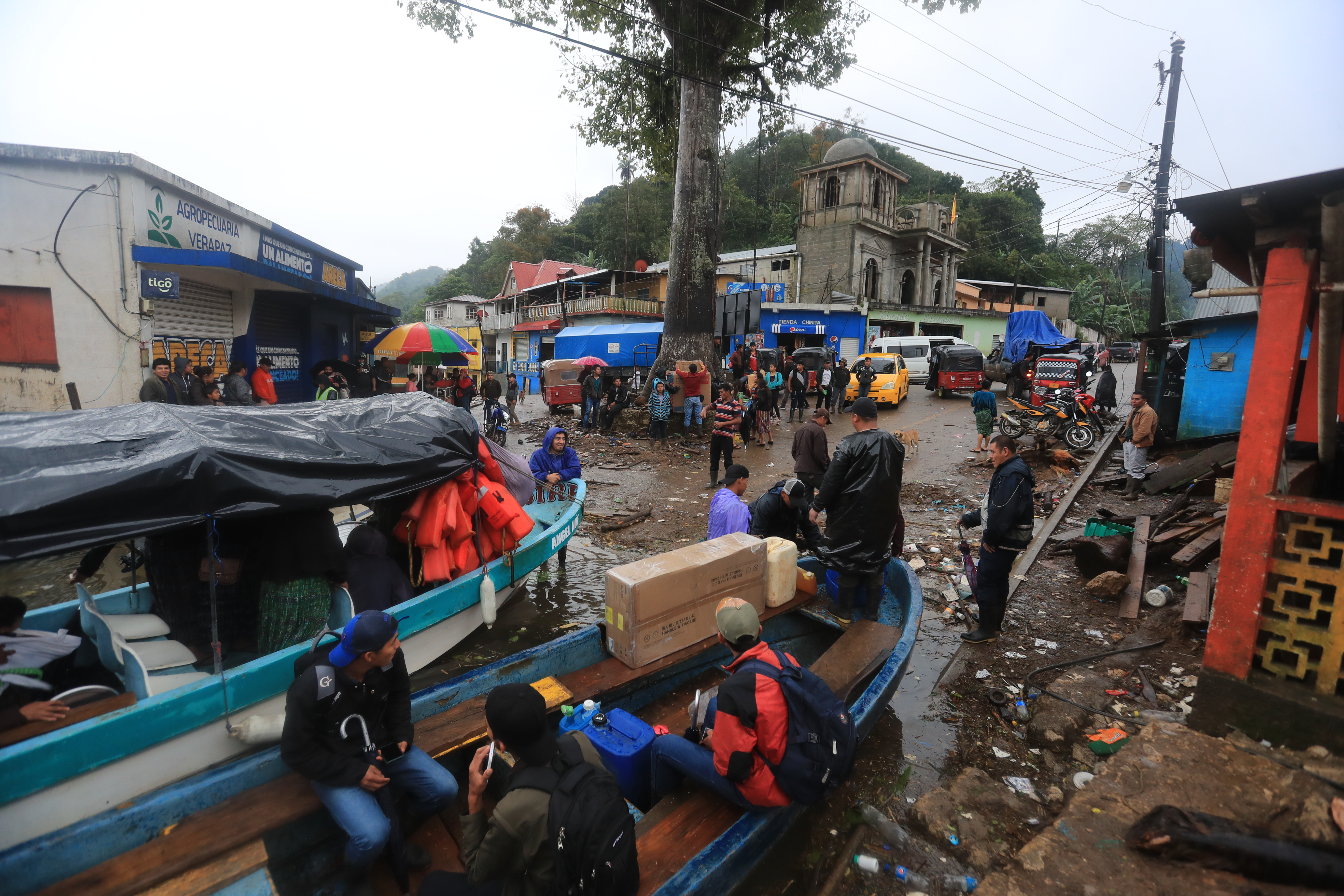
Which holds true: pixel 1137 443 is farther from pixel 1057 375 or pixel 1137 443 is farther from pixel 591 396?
pixel 591 396

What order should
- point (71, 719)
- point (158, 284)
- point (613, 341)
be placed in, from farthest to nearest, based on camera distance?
point (613, 341), point (158, 284), point (71, 719)

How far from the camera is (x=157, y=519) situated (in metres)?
2.82

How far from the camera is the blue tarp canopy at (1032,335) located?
74.2 ft

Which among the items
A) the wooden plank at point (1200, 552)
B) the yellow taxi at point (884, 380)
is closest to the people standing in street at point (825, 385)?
the yellow taxi at point (884, 380)

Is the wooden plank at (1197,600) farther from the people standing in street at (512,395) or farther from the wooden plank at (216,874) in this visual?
the people standing in street at (512,395)

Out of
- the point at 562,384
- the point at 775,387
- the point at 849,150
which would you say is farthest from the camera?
the point at 849,150

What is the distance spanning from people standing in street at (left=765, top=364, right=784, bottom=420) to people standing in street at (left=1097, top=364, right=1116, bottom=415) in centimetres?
763

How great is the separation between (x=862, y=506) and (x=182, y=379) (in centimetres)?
1025

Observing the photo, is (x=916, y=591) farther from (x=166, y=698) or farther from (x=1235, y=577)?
(x=166, y=698)

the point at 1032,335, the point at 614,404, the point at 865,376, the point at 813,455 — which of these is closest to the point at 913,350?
the point at 1032,335

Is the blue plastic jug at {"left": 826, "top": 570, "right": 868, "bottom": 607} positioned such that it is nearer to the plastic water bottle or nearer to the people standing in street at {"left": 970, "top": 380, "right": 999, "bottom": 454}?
the plastic water bottle

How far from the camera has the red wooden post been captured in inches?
131

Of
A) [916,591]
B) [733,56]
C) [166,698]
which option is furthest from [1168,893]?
[733,56]

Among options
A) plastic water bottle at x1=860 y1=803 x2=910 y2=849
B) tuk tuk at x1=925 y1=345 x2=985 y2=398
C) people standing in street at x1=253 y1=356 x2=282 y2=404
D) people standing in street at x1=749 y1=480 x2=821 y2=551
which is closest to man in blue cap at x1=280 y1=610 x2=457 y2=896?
plastic water bottle at x1=860 y1=803 x2=910 y2=849
